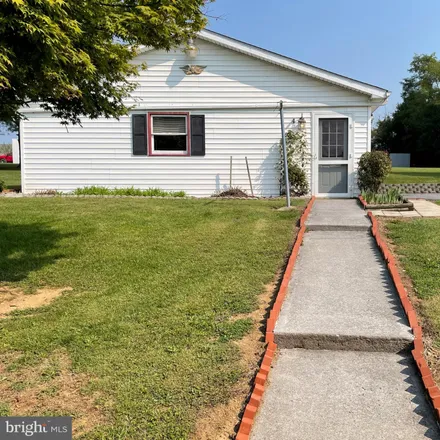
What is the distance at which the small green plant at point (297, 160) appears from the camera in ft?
38.4

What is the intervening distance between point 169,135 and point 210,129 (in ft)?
3.83

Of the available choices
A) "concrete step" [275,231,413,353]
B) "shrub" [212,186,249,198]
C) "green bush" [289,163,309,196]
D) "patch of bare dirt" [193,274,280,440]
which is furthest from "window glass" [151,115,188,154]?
"patch of bare dirt" [193,274,280,440]

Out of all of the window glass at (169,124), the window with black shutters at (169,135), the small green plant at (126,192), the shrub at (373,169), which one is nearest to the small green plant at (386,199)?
the shrub at (373,169)

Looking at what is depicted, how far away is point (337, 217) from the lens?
806 cm

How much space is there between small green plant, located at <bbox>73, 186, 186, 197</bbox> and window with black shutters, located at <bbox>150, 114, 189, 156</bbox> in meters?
1.06

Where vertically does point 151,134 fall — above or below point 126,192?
above

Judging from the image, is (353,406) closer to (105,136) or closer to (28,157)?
(105,136)

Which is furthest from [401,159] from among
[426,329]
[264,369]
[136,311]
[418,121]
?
[264,369]

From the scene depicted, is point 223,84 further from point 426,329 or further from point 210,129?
point 426,329

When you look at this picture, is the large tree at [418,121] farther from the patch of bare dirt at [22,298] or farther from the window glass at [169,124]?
the patch of bare dirt at [22,298]

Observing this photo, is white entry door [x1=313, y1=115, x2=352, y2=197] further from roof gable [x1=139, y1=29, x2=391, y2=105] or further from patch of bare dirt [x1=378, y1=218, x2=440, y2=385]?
patch of bare dirt [x1=378, y1=218, x2=440, y2=385]

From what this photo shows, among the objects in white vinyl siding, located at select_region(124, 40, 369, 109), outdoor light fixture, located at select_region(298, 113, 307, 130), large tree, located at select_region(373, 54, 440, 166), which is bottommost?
outdoor light fixture, located at select_region(298, 113, 307, 130)

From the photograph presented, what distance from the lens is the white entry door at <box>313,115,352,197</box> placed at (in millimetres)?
11656

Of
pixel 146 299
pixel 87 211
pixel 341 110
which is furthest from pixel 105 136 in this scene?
pixel 146 299
